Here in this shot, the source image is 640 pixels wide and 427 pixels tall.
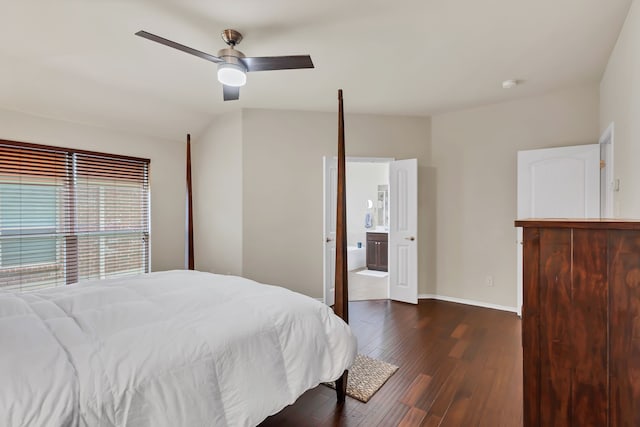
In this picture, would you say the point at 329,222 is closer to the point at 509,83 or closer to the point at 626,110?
the point at 509,83

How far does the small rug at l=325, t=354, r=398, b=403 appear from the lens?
2.14 m

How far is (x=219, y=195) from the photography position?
13.9 feet

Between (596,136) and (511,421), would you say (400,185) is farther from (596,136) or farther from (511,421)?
(511,421)

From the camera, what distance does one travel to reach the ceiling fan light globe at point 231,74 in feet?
7.04

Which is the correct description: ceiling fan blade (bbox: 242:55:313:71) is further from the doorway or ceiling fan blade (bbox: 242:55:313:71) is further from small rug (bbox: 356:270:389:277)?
small rug (bbox: 356:270:389:277)

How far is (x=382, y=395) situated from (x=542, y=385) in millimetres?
1205

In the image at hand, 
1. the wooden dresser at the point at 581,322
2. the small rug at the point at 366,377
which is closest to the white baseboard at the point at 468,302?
the small rug at the point at 366,377

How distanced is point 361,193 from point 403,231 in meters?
2.97

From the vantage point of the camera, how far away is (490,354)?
2.71 m

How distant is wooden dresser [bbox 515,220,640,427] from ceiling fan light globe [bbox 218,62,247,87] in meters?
1.96

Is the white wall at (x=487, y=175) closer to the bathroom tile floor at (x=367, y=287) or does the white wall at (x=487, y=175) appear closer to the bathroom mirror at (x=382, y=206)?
the bathroom tile floor at (x=367, y=287)

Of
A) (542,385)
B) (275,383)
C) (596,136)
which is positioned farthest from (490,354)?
(596,136)

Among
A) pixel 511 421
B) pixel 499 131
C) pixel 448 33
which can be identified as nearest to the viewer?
pixel 511 421

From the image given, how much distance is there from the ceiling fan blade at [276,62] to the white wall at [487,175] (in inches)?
110
